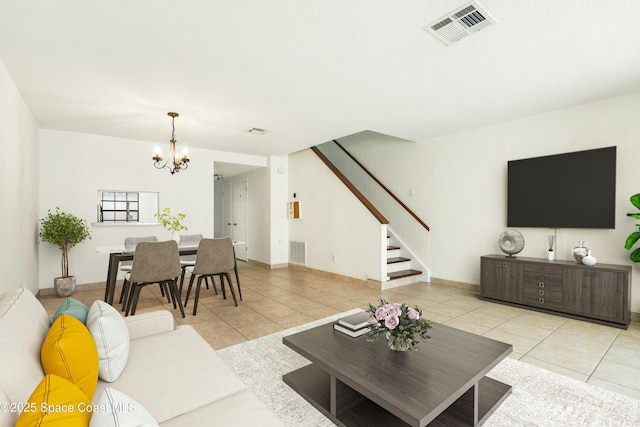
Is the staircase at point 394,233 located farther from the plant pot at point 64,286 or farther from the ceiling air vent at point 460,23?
the plant pot at point 64,286

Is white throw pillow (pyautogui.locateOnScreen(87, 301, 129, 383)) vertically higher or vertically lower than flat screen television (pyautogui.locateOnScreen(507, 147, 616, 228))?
lower

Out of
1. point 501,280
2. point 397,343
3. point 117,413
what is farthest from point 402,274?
point 117,413

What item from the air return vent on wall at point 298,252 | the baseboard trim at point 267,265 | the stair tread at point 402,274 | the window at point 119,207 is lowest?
the baseboard trim at point 267,265

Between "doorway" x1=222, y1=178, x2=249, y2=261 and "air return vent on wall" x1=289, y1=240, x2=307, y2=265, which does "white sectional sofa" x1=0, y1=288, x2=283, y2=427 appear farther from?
"doorway" x1=222, y1=178, x2=249, y2=261

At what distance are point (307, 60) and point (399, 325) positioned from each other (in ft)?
7.34

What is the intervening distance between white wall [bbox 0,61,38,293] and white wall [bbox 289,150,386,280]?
172 inches

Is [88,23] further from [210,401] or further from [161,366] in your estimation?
[210,401]

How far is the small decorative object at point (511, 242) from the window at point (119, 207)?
5.91m

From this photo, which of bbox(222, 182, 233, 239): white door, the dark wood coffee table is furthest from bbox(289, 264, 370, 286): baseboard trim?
the dark wood coffee table

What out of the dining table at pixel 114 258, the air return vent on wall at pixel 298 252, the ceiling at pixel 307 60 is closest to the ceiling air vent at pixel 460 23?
the ceiling at pixel 307 60

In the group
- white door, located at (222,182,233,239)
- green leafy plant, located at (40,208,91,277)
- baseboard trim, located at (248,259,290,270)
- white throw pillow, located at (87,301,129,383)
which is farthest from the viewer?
white door, located at (222,182,233,239)

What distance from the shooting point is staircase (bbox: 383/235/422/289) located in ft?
16.9

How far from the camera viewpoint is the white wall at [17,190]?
9.21ft

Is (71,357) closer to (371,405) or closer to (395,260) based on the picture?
(371,405)
